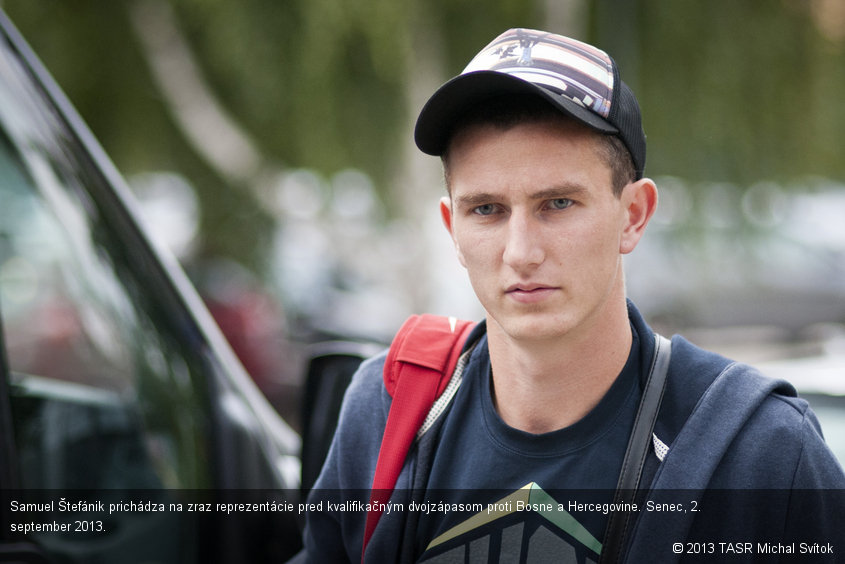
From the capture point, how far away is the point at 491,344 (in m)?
1.77

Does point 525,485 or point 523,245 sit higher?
point 523,245

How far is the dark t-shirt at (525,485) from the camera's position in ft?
5.16

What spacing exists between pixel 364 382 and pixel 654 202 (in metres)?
0.73

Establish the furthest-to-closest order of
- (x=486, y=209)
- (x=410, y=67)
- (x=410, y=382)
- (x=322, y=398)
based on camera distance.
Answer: (x=410, y=67) → (x=322, y=398) → (x=410, y=382) → (x=486, y=209)

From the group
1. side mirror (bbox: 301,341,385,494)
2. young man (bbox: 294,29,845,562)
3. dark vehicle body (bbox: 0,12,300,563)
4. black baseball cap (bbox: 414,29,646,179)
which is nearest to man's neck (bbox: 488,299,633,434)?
young man (bbox: 294,29,845,562)

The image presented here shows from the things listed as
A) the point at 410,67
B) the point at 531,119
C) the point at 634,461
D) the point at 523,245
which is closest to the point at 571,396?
the point at 634,461

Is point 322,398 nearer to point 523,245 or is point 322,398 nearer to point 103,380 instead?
point 103,380

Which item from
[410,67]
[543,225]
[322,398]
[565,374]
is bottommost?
[322,398]

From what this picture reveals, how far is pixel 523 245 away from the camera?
1.56 metres

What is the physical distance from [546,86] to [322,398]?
100cm

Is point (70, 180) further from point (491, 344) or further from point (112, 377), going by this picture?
point (491, 344)

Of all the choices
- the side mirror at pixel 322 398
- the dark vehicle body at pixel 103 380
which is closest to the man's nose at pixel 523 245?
the side mirror at pixel 322 398

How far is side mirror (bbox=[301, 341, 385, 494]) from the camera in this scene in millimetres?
2092

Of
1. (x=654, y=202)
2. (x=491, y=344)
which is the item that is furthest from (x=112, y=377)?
(x=654, y=202)
